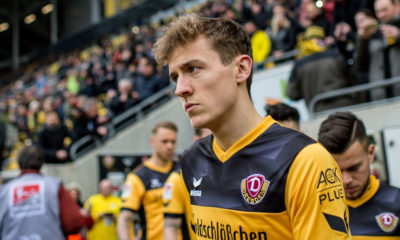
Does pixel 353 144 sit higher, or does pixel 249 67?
pixel 249 67

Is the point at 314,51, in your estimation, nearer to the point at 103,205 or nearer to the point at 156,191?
the point at 156,191

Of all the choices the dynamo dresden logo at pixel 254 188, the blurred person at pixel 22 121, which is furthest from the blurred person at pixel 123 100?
the dynamo dresden logo at pixel 254 188

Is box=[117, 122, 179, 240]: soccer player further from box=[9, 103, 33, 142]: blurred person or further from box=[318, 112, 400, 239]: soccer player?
box=[9, 103, 33, 142]: blurred person

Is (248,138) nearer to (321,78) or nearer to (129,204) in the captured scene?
(129,204)

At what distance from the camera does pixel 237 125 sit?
1890 millimetres

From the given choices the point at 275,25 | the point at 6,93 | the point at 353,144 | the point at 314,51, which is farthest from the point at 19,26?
the point at 353,144

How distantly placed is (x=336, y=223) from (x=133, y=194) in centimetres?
325

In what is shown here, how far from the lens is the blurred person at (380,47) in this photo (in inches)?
181

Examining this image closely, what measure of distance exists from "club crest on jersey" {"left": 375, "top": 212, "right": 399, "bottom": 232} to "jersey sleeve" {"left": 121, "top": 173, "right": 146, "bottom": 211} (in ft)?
8.90

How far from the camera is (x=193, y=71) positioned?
6.00ft

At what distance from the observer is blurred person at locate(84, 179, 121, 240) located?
743 centimetres

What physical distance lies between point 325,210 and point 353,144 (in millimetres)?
921

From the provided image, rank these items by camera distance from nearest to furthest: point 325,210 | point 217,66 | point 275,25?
point 325,210 < point 217,66 < point 275,25

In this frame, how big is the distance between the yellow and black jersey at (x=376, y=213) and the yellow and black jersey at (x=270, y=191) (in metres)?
0.94
